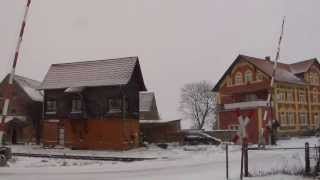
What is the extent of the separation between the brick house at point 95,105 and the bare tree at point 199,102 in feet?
154

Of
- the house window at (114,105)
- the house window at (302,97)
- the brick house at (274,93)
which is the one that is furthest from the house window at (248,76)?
the house window at (114,105)

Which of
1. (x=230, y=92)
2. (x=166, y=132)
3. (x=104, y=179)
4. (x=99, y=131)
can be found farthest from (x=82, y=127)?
(x=104, y=179)

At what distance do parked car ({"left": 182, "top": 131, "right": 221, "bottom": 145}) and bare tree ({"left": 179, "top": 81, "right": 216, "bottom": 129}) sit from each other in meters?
43.5

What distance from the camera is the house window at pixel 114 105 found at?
152 ft

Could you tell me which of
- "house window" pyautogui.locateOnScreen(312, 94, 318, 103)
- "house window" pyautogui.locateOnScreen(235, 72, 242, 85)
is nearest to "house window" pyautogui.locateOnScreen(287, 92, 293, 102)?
"house window" pyautogui.locateOnScreen(235, 72, 242, 85)

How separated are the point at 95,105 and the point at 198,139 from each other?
1199 centimetres

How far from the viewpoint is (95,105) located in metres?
47.2

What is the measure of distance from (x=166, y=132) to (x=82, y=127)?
37.5 feet

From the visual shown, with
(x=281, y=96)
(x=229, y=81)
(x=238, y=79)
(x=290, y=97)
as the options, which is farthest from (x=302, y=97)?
(x=229, y=81)

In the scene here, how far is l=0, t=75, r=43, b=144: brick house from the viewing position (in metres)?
58.9

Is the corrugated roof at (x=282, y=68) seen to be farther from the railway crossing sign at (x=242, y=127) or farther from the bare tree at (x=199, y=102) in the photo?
the railway crossing sign at (x=242, y=127)

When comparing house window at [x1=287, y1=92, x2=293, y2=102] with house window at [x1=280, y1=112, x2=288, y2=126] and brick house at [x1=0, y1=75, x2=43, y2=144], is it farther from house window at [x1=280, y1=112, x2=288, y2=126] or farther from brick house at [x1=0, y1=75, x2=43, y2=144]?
brick house at [x1=0, y1=75, x2=43, y2=144]

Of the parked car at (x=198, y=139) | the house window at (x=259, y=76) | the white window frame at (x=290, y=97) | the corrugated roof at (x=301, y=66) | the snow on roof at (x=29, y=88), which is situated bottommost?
the parked car at (x=198, y=139)

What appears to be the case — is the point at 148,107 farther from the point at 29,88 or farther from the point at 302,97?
the point at 302,97
